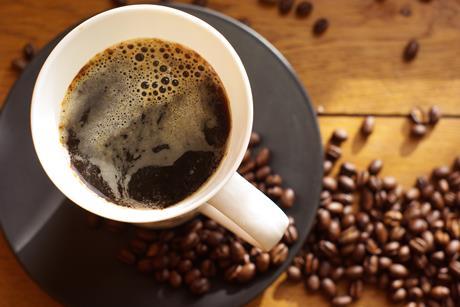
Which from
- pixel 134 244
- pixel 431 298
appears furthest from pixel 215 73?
pixel 431 298

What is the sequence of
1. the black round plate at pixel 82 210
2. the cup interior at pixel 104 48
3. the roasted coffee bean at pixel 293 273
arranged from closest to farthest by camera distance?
the cup interior at pixel 104 48 → the black round plate at pixel 82 210 → the roasted coffee bean at pixel 293 273

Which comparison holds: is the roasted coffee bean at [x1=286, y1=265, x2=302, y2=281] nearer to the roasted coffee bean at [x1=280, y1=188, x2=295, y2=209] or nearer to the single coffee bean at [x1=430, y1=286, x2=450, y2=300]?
the roasted coffee bean at [x1=280, y1=188, x2=295, y2=209]

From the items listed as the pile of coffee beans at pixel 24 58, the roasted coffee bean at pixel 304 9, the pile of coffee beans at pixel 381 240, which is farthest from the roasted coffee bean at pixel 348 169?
the pile of coffee beans at pixel 24 58

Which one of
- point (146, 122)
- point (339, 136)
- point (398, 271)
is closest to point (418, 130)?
point (339, 136)

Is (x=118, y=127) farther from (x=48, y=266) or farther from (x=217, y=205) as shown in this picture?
(x=48, y=266)

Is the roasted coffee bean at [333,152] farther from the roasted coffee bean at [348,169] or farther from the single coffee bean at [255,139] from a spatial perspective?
the single coffee bean at [255,139]

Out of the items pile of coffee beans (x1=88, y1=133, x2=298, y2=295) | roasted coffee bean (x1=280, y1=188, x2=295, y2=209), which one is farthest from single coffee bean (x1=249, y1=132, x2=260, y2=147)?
roasted coffee bean (x1=280, y1=188, x2=295, y2=209)
